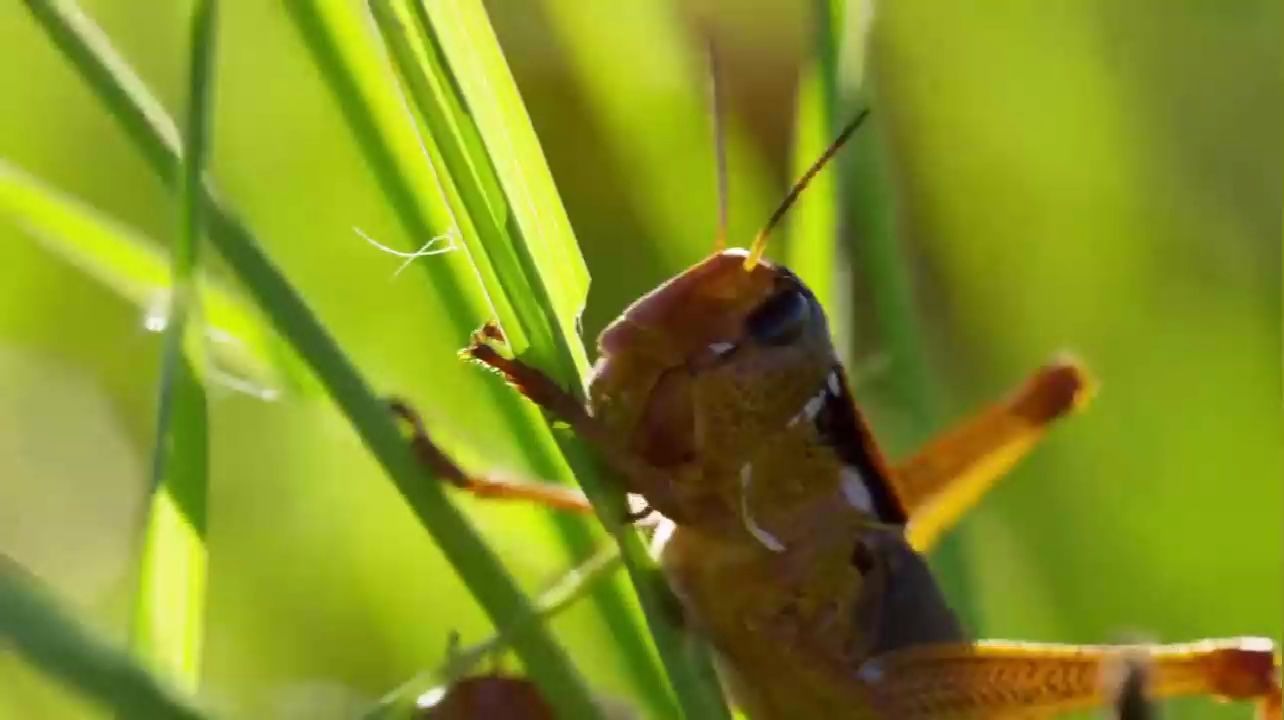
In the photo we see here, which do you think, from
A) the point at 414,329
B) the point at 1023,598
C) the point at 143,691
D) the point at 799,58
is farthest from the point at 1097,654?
the point at 799,58

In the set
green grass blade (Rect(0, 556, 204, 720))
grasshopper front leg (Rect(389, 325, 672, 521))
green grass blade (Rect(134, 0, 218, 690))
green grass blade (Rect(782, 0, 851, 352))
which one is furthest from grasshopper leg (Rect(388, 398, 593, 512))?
green grass blade (Rect(782, 0, 851, 352))

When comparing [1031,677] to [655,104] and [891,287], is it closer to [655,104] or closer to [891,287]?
[891,287]

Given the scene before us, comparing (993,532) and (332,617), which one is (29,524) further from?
(993,532)

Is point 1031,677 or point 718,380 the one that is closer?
point 718,380

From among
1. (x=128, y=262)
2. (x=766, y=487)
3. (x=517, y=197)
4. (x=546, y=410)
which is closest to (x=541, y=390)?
A: (x=546, y=410)

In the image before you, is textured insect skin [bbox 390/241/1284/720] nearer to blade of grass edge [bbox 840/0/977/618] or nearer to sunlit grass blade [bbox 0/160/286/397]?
blade of grass edge [bbox 840/0/977/618]

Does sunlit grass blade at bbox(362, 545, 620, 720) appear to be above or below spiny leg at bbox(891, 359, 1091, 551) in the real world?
above

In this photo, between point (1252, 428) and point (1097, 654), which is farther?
point (1252, 428)
